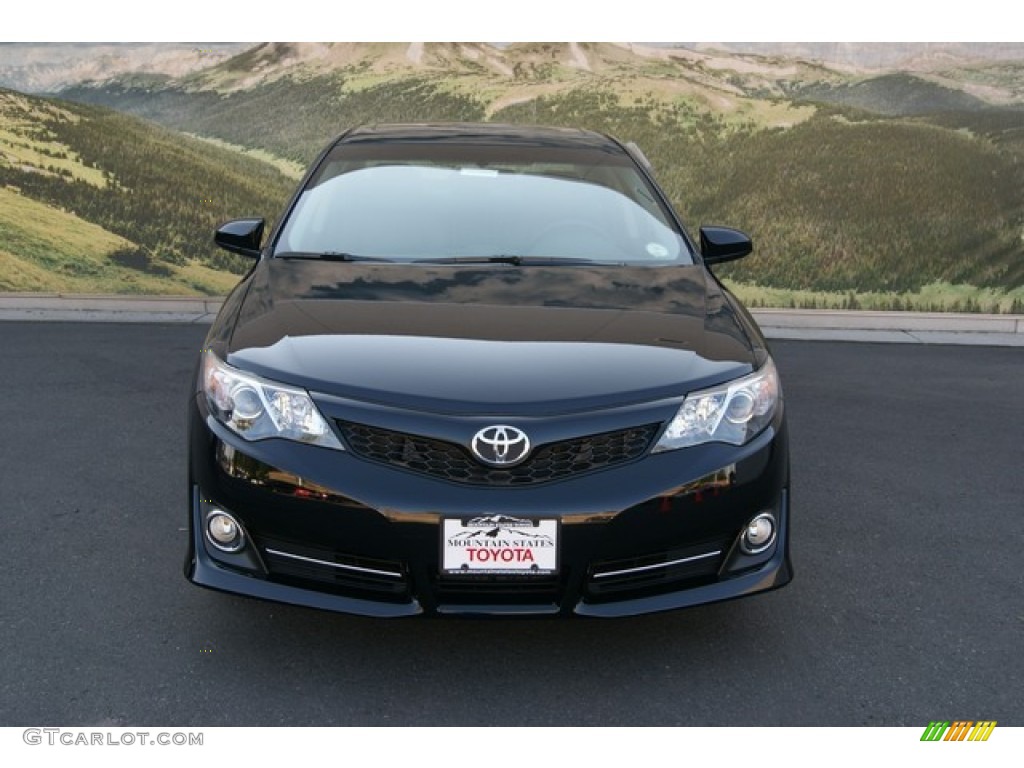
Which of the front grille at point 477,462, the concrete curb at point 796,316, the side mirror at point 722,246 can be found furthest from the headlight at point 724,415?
the concrete curb at point 796,316

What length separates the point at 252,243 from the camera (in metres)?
4.71

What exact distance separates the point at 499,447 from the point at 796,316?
759cm

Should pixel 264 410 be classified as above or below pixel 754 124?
above

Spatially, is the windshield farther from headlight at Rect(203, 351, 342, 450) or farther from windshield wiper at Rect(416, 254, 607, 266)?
headlight at Rect(203, 351, 342, 450)

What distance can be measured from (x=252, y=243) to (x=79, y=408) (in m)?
2.36

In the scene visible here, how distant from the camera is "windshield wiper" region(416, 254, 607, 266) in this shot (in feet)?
14.1

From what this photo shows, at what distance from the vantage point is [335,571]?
3203mm

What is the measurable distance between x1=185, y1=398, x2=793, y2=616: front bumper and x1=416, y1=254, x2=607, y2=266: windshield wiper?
1.27 metres

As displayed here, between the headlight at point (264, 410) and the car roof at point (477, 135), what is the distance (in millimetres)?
2141

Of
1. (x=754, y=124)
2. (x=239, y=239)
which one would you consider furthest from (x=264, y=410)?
(x=754, y=124)

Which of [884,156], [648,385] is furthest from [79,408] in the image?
[884,156]

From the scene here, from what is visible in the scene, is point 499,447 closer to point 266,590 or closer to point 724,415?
point 724,415

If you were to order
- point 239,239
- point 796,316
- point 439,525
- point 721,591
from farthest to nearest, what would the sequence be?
point 796,316
point 239,239
point 721,591
point 439,525

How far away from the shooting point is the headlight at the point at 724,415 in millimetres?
3238
